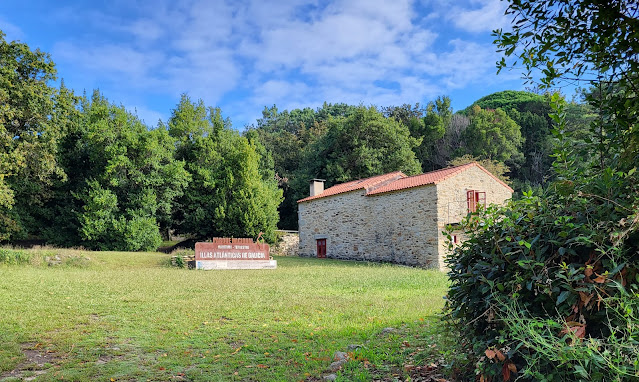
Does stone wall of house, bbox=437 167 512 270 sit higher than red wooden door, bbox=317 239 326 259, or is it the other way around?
stone wall of house, bbox=437 167 512 270

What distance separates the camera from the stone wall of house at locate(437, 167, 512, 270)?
63.4 feet

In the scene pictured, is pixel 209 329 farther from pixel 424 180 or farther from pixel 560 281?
pixel 424 180

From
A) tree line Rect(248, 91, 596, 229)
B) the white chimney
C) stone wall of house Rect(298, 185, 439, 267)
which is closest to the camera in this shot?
stone wall of house Rect(298, 185, 439, 267)

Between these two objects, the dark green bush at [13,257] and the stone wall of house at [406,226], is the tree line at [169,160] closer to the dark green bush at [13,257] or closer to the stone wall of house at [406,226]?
the dark green bush at [13,257]

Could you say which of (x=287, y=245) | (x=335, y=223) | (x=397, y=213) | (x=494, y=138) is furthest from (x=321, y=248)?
(x=494, y=138)

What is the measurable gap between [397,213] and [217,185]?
13741mm

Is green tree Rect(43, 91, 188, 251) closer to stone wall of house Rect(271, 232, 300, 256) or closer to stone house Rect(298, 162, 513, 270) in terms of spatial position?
stone wall of house Rect(271, 232, 300, 256)

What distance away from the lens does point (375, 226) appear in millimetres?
22500

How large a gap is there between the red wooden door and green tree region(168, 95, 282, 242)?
12.1ft

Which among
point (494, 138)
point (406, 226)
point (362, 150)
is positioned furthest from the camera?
point (494, 138)

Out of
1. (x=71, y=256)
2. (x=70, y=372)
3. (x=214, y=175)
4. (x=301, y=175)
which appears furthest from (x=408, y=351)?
(x=301, y=175)

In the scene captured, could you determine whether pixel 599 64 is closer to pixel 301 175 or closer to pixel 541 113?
pixel 301 175

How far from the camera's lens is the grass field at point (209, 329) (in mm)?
4484

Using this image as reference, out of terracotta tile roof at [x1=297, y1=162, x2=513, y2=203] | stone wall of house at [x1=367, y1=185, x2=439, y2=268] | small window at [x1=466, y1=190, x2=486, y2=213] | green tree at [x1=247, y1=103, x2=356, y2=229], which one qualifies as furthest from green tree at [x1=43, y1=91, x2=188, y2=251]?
small window at [x1=466, y1=190, x2=486, y2=213]
